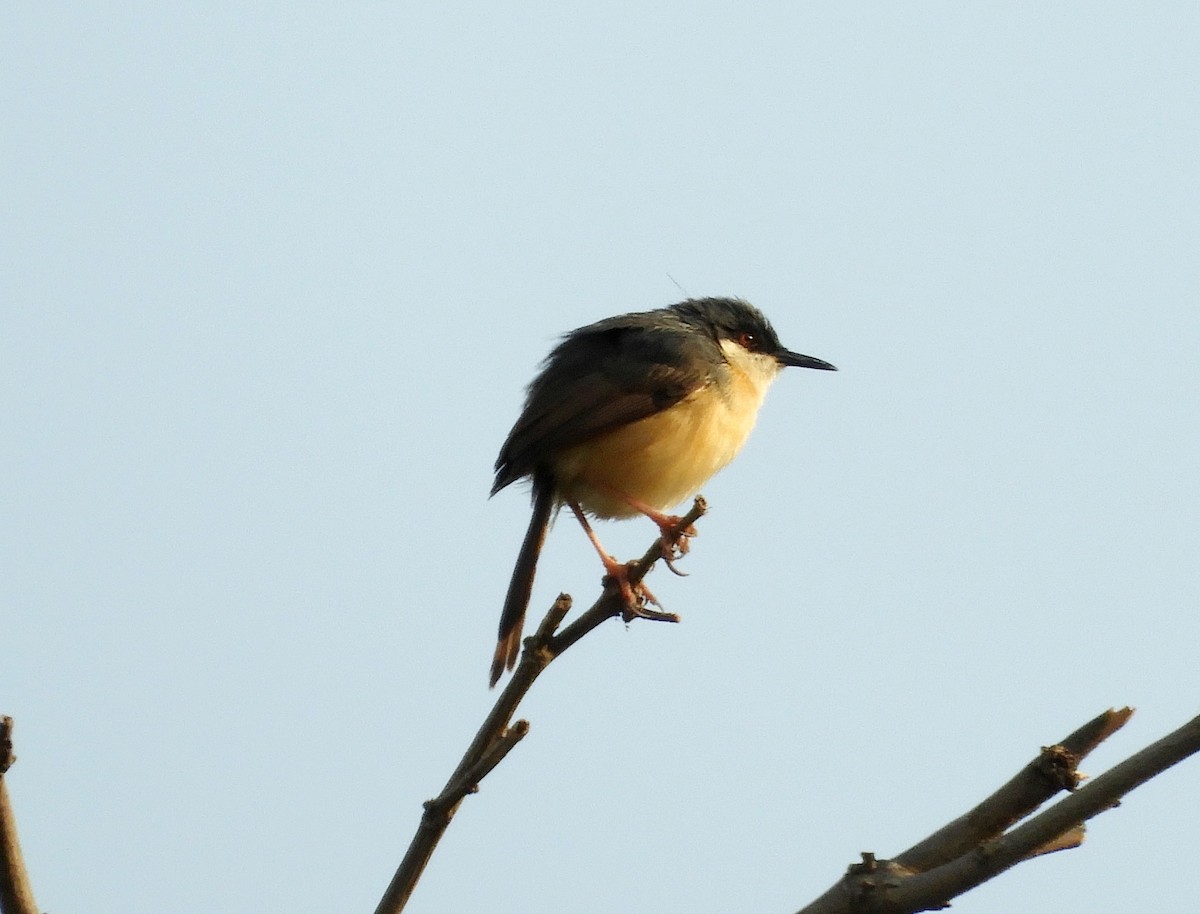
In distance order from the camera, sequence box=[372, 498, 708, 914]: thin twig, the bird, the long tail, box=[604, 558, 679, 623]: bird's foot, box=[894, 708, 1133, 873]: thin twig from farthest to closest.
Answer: the bird → the long tail → box=[604, 558, 679, 623]: bird's foot → box=[372, 498, 708, 914]: thin twig → box=[894, 708, 1133, 873]: thin twig

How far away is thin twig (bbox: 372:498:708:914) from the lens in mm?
3348

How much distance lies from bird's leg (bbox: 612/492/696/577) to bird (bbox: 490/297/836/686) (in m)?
0.01

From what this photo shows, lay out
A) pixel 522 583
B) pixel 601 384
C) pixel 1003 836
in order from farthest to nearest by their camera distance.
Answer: pixel 601 384, pixel 522 583, pixel 1003 836

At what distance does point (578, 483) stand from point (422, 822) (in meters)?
3.72

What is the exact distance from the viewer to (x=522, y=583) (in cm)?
667

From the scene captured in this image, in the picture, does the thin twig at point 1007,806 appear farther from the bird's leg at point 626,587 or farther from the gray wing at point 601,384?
the gray wing at point 601,384

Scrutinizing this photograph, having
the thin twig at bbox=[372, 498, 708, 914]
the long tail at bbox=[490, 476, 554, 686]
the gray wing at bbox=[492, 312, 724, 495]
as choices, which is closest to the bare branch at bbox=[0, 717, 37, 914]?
the thin twig at bbox=[372, 498, 708, 914]

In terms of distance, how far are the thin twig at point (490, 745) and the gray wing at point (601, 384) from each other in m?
3.07

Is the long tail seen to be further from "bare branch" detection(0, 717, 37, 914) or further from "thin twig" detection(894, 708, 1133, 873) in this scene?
"thin twig" detection(894, 708, 1133, 873)

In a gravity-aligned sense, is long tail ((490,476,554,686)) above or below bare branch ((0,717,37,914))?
above

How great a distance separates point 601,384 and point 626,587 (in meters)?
2.79

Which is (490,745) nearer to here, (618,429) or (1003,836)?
(1003,836)

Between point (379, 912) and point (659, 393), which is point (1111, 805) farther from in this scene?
point (659, 393)

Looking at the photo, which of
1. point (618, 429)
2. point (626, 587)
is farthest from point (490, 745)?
point (618, 429)
